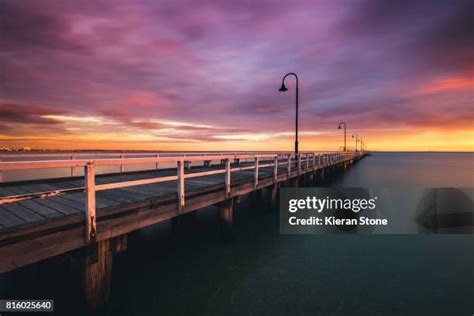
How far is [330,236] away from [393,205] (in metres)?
7.10

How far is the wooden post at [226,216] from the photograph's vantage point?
26.2ft

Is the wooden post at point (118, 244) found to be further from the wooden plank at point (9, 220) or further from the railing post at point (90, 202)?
the wooden plank at point (9, 220)

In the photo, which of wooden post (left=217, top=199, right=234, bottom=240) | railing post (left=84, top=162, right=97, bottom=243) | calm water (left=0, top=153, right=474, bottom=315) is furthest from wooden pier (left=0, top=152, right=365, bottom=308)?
wooden post (left=217, top=199, right=234, bottom=240)

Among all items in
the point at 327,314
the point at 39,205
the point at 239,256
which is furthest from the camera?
the point at 239,256

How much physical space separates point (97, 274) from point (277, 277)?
13.6 ft

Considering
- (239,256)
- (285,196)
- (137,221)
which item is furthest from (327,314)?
(285,196)

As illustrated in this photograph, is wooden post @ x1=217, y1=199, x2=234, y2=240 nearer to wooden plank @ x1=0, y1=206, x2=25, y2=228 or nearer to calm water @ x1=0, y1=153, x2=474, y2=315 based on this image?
calm water @ x1=0, y1=153, x2=474, y2=315

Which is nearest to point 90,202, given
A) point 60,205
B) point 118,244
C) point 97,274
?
point 60,205

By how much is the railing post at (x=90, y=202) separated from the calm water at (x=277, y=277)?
1.79 meters

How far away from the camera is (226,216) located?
8109mm

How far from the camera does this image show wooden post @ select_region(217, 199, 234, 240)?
7.99m

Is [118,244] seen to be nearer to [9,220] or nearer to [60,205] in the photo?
[60,205]

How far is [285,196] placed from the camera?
14.7m

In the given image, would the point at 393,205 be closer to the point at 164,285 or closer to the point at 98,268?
the point at 164,285
